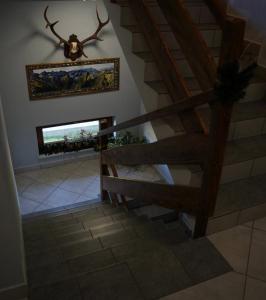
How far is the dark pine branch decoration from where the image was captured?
4.32 feet

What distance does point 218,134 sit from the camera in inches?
61.0

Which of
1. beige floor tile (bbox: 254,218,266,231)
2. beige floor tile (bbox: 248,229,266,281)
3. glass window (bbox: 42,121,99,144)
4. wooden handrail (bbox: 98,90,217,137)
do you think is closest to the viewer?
wooden handrail (bbox: 98,90,217,137)

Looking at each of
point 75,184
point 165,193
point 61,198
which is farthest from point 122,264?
point 75,184

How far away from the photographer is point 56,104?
5.50 metres

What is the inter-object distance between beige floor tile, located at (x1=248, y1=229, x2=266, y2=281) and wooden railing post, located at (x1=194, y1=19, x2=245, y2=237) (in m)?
0.33

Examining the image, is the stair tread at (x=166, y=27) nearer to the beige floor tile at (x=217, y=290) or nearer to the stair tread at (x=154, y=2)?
the stair tread at (x=154, y=2)

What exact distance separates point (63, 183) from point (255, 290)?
4.40 m

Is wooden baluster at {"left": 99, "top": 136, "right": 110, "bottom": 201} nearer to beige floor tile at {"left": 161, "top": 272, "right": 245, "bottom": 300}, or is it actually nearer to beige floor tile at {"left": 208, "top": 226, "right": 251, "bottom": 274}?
beige floor tile at {"left": 208, "top": 226, "right": 251, "bottom": 274}

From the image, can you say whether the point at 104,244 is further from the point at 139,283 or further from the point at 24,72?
the point at 24,72

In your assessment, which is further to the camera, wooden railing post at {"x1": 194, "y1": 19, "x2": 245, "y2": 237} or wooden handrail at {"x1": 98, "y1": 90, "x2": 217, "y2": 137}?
wooden handrail at {"x1": 98, "y1": 90, "x2": 217, "y2": 137}

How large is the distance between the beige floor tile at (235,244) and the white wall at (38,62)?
13.5ft

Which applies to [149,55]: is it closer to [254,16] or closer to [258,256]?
[254,16]

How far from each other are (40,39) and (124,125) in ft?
10.0

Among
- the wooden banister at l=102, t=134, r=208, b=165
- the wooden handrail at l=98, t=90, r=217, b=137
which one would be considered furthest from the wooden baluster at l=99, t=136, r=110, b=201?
the wooden handrail at l=98, t=90, r=217, b=137
